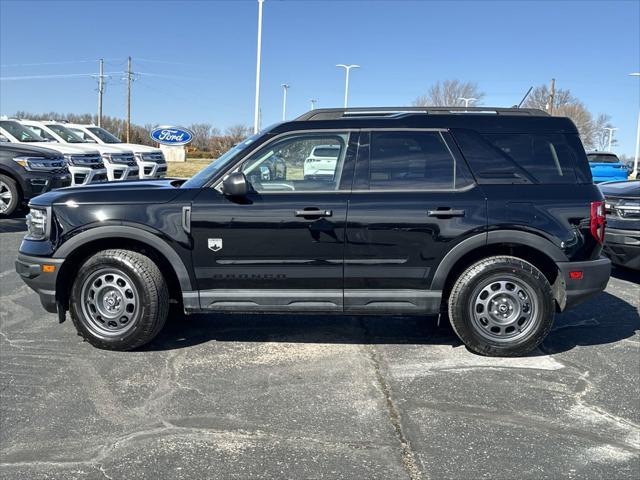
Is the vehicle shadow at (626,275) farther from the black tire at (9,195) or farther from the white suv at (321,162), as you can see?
the black tire at (9,195)

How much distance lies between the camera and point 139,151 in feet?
56.5

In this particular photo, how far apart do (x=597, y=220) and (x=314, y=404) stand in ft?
8.71

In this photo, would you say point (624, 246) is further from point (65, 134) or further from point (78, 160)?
point (65, 134)

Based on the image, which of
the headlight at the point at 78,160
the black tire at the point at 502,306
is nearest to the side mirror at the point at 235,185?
the black tire at the point at 502,306

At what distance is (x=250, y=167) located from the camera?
4.48 m

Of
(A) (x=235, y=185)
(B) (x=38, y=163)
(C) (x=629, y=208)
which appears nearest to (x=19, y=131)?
(B) (x=38, y=163)

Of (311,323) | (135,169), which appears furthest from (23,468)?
(135,169)

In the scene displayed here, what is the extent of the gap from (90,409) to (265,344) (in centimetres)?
159

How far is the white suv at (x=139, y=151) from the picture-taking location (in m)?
16.9

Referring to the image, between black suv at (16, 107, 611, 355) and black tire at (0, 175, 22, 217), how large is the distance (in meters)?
7.19

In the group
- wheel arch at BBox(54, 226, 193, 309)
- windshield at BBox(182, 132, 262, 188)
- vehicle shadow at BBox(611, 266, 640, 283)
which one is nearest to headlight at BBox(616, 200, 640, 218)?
vehicle shadow at BBox(611, 266, 640, 283)

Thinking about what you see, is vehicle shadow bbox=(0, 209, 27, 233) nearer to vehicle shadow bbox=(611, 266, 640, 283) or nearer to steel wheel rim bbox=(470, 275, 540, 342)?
steel wheel rim bbox=(470, 275, 540, 342)

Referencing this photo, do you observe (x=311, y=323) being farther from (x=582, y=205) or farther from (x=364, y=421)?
(x=582, y=205)

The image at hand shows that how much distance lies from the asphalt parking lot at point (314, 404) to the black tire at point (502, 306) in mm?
183
